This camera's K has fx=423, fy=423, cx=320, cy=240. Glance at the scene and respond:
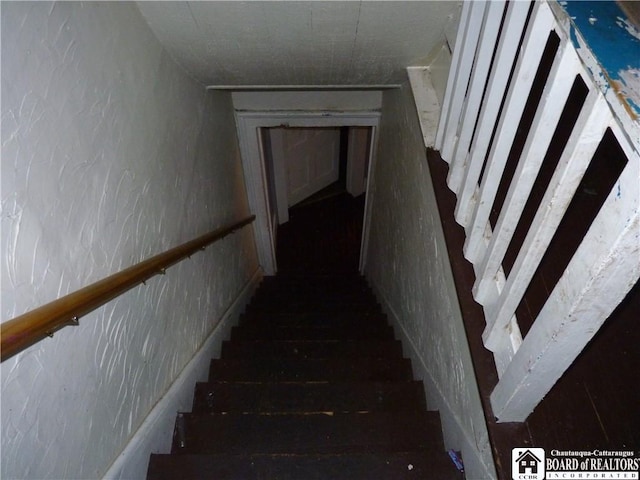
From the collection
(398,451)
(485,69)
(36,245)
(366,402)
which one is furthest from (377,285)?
(36,245)

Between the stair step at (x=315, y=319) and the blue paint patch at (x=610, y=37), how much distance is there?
2.25 meters

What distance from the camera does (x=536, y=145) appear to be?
78cm

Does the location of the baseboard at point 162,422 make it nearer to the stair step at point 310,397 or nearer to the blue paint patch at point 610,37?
the stair step at point 310,397

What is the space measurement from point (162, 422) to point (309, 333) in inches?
50.0

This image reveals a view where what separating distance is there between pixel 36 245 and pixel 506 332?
A: 1052 millimetres

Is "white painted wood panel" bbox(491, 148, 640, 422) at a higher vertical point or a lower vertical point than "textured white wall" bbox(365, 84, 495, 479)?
lower

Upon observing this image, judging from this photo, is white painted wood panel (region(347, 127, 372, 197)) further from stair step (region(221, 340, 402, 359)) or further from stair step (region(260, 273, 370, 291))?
stair step (region(221, 340, 402, 359))

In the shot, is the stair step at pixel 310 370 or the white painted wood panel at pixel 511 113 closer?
the white painted wood panel at pixel 511 113

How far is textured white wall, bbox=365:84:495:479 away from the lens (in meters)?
1.27

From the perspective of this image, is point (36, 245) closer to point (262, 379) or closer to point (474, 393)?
point (474, 393)

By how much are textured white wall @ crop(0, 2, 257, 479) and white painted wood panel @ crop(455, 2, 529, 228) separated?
97cm

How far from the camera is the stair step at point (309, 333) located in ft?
8.43

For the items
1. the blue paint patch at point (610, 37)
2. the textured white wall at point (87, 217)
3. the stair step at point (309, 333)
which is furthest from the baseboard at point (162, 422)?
the blue paint patch at point (610, 37)

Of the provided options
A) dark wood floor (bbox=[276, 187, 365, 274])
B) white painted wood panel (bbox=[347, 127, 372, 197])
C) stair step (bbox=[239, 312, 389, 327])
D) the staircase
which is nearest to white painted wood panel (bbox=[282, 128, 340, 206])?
dark wood floor (bbox=[276, 187, 365, 274])
